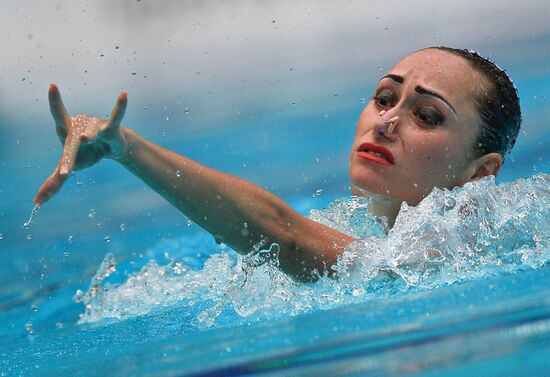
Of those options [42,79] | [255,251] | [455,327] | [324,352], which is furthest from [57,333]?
[42,79]

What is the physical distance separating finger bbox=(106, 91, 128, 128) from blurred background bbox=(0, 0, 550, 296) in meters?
1.37

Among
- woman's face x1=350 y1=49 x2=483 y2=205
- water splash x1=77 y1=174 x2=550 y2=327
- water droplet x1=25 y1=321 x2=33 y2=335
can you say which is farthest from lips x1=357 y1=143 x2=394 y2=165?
water droplet x1=25 y1=321 x2=33 y2=335

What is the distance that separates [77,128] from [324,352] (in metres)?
0.56

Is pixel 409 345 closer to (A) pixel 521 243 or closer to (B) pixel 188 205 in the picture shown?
(B) pixel 188 205

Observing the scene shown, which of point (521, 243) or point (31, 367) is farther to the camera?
point (521, 243)

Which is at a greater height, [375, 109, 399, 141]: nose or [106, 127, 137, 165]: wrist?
[375, 109, 399, 141]: nose

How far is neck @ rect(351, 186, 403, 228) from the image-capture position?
2.03 m

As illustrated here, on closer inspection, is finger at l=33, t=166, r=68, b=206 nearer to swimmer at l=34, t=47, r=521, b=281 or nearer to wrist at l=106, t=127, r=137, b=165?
swimmer at l=34, t=47, r=521, b=281

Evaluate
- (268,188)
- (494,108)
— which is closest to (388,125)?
(494,108)

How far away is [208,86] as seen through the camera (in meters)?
4.14

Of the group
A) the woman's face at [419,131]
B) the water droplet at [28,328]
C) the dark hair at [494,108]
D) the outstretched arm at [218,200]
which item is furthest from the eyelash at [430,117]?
the water droplet at [28,328]

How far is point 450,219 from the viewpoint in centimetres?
196

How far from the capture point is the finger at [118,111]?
5.11ft

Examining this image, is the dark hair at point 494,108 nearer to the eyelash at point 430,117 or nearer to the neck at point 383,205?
the eyelash at point 430,117
